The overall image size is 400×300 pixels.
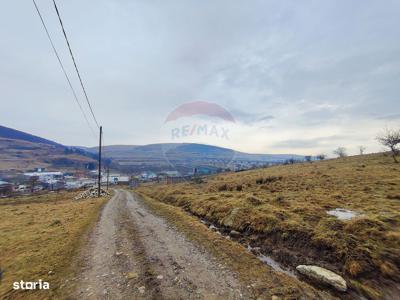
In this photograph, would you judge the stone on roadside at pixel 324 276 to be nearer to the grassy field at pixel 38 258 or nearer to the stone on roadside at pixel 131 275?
the stone on roadside at pixel 131 275

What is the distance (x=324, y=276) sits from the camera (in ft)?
21.8

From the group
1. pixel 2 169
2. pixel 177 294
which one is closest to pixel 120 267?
pixel 177 294

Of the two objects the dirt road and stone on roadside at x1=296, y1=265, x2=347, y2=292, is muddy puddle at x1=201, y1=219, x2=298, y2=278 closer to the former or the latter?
stone on roadside at x1=296, y1=265, x2=347, y2=292

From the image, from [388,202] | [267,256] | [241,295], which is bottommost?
[267,256]

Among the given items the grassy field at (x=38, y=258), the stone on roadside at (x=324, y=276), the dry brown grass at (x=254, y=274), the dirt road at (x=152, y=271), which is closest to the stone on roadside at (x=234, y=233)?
the dry brown grass at (x=254, y=274)

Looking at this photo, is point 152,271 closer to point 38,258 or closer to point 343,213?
point 38,258

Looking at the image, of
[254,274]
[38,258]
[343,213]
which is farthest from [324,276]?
[38,258]

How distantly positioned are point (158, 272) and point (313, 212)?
34.4 feet

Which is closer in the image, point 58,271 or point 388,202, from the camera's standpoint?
point 58,271

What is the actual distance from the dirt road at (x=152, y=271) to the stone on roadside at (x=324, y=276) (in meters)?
2.84

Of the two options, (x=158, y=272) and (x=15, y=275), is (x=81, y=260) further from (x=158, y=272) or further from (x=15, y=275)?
(x=158, y=272)

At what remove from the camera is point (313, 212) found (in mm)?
12523

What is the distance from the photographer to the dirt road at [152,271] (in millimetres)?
5590

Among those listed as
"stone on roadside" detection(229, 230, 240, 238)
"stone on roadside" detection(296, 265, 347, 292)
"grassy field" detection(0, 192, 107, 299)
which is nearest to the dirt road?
"grassy field" detection(0, 192, 107, 299)
